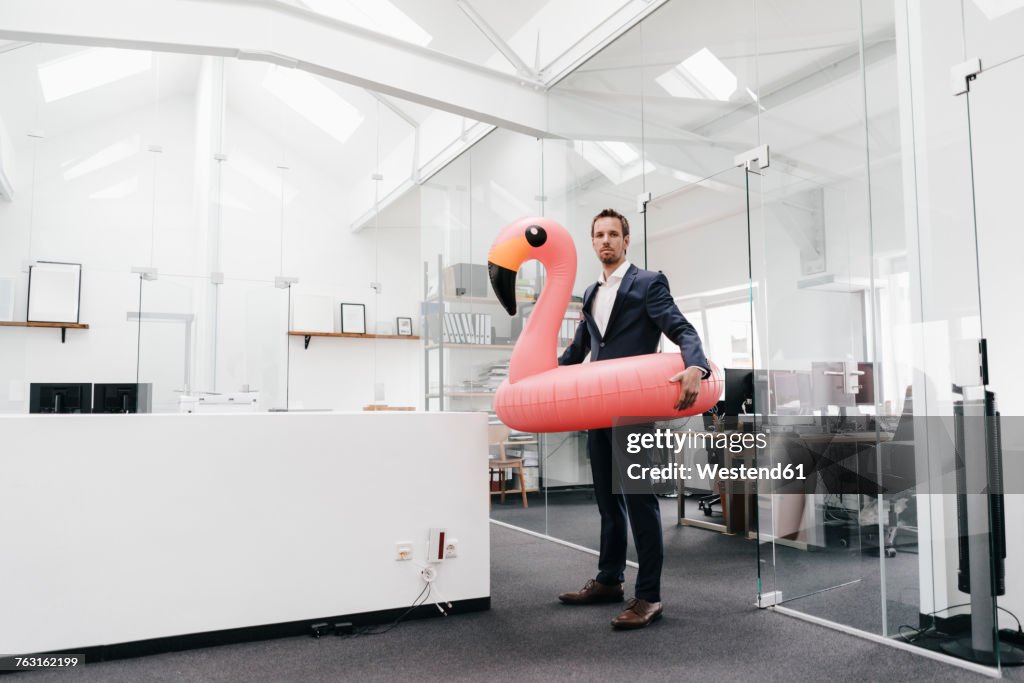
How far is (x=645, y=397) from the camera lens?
7.51 ft

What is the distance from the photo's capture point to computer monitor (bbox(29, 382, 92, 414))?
9.40ft

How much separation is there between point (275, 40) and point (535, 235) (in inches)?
87.4

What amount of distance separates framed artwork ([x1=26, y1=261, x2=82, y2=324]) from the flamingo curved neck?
343 centimetres

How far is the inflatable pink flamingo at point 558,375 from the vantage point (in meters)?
2.30

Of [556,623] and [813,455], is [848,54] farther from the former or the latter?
[556,623]

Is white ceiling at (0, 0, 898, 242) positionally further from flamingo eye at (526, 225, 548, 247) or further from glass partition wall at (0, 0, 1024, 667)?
flamingo eye at (526, 225, 548, 247)

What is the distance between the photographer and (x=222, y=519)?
239cm

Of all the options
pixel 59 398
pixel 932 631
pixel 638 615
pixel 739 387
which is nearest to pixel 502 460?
pixel 739 387

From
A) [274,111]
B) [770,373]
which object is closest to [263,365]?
[274,111]

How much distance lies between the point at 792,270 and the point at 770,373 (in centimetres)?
45

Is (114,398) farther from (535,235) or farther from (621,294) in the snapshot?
(621,294)

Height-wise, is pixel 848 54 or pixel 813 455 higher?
pixel 848 54

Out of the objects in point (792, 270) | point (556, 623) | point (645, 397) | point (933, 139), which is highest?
point (933, 139)

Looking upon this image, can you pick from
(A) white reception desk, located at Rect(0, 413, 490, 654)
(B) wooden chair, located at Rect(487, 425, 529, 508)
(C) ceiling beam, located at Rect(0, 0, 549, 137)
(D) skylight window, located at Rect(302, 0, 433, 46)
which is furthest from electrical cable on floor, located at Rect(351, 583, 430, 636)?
(D) skylight window, located at Rect(302, 0, 433, 46)
